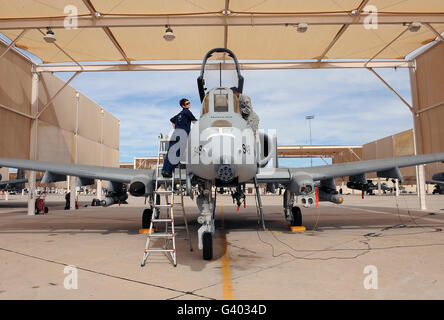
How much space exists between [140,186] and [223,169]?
4.49 m

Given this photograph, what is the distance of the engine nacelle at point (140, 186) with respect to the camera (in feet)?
28.9

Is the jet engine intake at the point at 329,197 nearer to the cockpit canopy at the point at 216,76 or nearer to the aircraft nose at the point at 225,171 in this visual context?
the cockpit canopy at the point at 216,76

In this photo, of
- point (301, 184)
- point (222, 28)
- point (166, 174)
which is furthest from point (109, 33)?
point (301, 184)

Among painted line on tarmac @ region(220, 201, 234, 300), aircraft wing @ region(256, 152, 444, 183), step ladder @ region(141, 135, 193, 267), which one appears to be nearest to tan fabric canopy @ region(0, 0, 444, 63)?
aircraft wing @ region(256, 152, 444, 183)

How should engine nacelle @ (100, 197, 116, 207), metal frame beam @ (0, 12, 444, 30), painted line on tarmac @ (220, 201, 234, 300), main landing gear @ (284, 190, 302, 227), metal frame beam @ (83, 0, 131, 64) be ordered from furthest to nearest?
metal frame beam @ (0, 12, 444, 30), metal frame beam @ (83, 0, 131, 64), main landing gear @ (284, 190, 302, 227), engine nacelle @ (100, 197, 116, 207), painted line on tarmac @ (220, 201, 234, 300)

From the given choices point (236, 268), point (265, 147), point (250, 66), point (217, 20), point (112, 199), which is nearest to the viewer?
point (236, 268)

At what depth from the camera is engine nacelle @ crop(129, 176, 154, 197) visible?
28.9ft

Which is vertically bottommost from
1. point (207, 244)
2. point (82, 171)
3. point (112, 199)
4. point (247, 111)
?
point (207, 244)

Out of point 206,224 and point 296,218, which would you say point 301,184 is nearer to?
point 296,218

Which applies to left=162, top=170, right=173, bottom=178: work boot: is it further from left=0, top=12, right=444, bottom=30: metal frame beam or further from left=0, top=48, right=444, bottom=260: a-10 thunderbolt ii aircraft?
left=0, top=12, right=444, bottom=30: metal frame beam

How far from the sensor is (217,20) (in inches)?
447

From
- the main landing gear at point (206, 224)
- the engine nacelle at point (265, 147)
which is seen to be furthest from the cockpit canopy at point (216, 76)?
the main landing gear at point (206, 224)

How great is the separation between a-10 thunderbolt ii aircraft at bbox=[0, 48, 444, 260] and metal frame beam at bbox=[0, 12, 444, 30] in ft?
13.0

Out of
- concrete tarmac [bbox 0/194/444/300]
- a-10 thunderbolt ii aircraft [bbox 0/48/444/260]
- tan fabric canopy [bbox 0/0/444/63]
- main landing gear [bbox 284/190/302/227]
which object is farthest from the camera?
tan fabric canopy [bbox 0/0/444/63]
